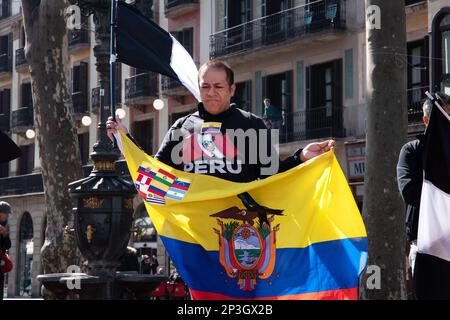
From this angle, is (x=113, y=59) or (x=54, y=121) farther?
(x=54, y=121)

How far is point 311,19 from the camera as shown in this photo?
2755 centimetres

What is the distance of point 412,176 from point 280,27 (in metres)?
23.2

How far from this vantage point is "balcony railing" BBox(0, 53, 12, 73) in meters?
46.7

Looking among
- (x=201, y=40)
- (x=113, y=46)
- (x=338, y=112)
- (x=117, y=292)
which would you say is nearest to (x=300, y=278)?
(x=117, y=292)

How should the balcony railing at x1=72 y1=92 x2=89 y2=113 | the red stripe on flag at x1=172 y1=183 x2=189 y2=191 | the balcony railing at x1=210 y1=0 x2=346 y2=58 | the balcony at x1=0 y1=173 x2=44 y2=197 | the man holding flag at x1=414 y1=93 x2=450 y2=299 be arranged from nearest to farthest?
1. the man holding flag at x1=414 y1=93 x2=450 y2=299
2. the red stripe on flag at x1=172 y1=183 x2=189 y2=191
3. the balcony railing at x1=210 y1=0 x2=346 y2=58
4. the balcony railing at x1=72 y1=92 x2=89 y2=113
5. the balcony at x1=0 y1=173 x2=44 y2=197

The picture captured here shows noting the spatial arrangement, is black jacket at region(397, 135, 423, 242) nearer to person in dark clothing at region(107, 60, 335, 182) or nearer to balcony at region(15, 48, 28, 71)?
person in dark clothing at region(107, 60, 335, 182)

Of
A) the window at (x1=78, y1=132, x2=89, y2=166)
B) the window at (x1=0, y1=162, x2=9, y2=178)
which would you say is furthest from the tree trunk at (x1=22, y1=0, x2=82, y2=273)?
the window at (x1=0, y1=162, x2=9, y2=178)

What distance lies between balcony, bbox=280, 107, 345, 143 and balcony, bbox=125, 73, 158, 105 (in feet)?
27.1

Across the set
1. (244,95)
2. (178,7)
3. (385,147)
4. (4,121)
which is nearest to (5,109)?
(4,121)

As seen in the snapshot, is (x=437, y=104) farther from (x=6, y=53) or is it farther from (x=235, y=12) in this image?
(x=6, y=53)

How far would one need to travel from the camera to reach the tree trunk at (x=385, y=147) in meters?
13.2

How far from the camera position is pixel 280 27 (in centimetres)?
2908

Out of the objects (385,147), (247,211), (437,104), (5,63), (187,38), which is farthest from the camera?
(5,63)
